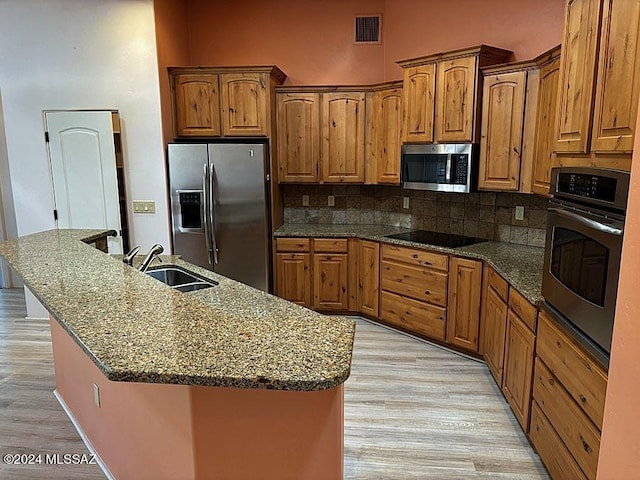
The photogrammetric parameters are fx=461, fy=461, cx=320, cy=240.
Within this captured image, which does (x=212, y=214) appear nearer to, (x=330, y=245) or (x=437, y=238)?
(x=330, y=245)

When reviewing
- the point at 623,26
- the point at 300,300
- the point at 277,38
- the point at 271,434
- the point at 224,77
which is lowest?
the point at 300,300

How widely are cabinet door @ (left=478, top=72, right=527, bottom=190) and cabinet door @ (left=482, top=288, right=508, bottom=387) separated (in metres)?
0.89

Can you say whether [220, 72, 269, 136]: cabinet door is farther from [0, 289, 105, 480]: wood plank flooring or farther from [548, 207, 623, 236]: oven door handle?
[548, 207, 623, 236]: oven door handle

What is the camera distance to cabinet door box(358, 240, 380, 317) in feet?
14.0

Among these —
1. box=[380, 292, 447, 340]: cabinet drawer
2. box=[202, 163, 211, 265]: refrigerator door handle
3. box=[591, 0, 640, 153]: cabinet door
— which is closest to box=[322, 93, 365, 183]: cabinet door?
box=[202, 163, 211, 265]: refrigerator door handle

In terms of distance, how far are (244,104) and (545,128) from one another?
8.42 ft

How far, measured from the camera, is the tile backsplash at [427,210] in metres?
3.76

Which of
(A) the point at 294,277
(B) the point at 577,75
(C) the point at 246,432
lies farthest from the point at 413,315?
(C) the point at 246,432

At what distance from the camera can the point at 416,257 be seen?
3900 mm

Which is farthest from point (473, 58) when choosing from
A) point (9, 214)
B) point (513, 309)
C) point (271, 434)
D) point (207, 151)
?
point (9, 214)

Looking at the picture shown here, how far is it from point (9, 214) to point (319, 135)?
4.22m

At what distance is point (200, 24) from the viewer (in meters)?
4.77

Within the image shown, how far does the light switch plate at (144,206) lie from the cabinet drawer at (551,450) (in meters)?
3.49

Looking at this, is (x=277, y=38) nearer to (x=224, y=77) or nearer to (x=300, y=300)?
(x=224, y=77)
